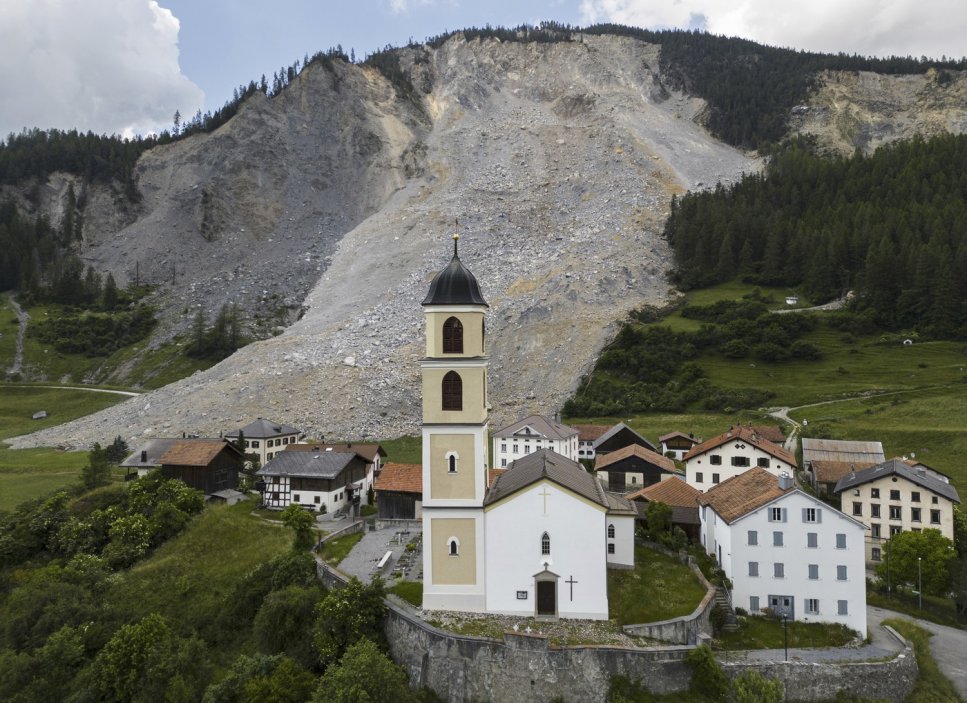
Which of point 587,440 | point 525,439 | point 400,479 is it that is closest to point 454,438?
point 400,479

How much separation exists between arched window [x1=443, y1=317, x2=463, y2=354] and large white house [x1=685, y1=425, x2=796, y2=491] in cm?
2761

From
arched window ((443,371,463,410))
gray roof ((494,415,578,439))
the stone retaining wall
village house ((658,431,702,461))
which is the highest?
arched window ((443,371,463,410))

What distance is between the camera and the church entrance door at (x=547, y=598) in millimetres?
23875

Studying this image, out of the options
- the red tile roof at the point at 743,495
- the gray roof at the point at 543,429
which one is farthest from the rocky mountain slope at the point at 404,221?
the red tile roof at the point at 743,495

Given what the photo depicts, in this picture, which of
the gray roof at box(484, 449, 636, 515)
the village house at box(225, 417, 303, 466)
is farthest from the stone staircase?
the village house at box(225, 417, 303, 466)

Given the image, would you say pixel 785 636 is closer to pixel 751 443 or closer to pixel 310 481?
pixel 751 443

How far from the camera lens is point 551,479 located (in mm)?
23734

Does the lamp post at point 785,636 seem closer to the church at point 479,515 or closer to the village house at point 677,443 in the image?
the church at point 479,515

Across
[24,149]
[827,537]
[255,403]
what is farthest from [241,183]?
[827,537]

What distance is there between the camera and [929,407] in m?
58.4

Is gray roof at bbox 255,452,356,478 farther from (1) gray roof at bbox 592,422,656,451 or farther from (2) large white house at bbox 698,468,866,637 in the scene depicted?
(2) large white house at bbox 698,468,866,637

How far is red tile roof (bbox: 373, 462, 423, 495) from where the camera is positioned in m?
37.9

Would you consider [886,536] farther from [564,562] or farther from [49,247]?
[49,247]

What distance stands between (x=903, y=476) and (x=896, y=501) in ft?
5.44
